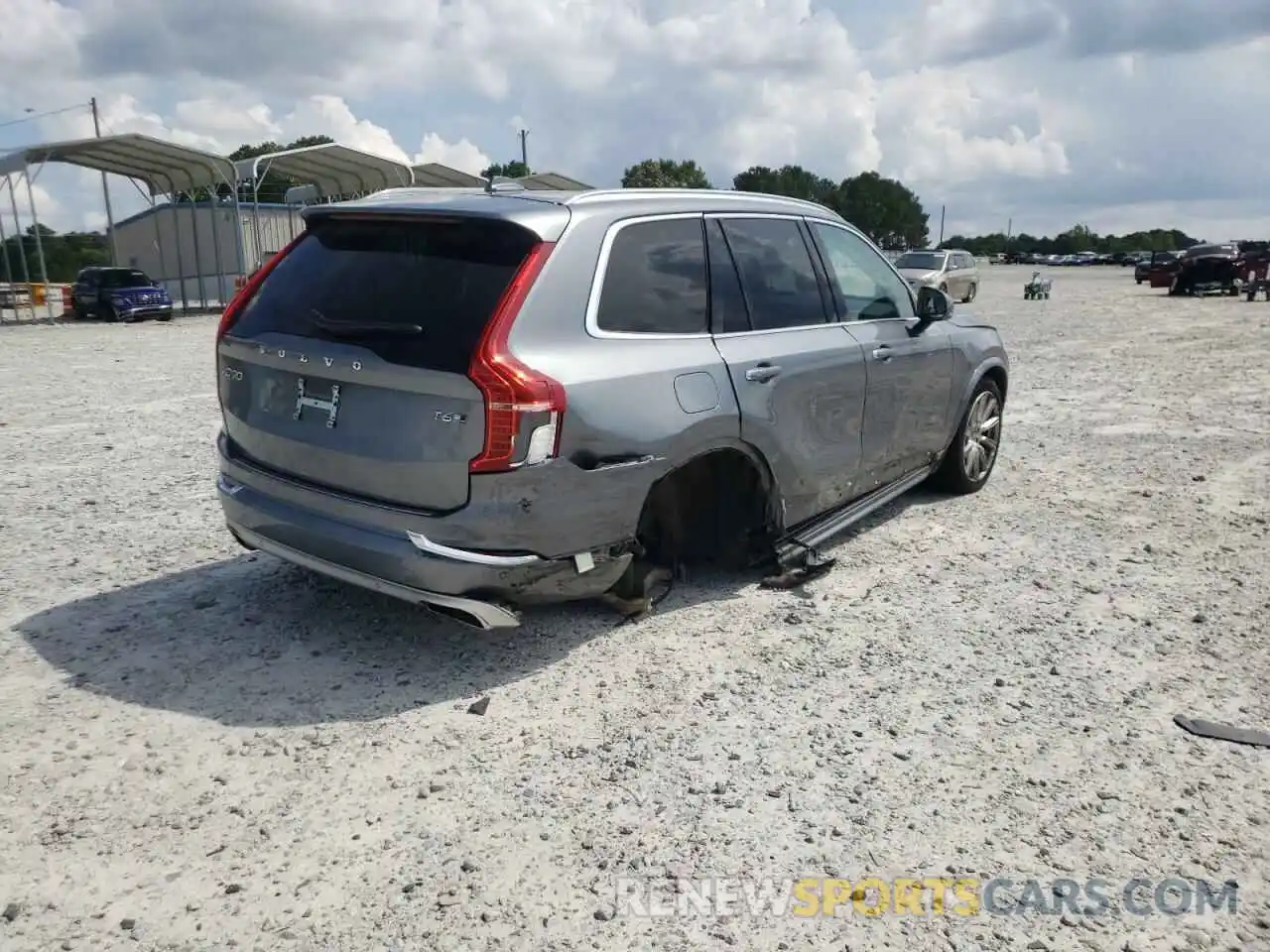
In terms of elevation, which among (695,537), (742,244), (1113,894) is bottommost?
(1113,894)

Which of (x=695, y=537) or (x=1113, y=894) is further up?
(x=695, y=537)

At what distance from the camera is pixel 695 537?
4.69m

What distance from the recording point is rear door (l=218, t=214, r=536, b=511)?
3463mm

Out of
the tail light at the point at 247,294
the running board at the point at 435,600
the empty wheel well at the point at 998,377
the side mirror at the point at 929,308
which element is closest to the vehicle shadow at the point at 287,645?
the running board at the point at 435,600

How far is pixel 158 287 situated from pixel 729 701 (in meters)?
29.4

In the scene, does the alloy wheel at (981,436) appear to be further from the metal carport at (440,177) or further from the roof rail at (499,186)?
the metal carport at (440,177)

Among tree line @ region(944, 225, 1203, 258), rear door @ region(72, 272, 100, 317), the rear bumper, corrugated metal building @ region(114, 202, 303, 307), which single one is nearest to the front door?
the rear bumper

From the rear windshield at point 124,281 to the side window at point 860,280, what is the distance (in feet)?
91.4

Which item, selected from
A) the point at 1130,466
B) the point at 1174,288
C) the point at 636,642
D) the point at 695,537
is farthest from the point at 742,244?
the point at 1174,288

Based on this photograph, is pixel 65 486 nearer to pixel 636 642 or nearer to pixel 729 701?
pixel 636 642

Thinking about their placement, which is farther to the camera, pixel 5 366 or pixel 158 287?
pixel 158 287

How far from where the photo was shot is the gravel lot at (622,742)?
8.50 feet

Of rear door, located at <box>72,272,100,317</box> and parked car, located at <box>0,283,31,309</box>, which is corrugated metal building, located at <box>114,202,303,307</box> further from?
rear door, located at <box>72,272,100,317</box>

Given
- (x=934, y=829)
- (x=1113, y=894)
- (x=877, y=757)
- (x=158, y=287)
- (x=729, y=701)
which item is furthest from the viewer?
(x=158, y=287)
